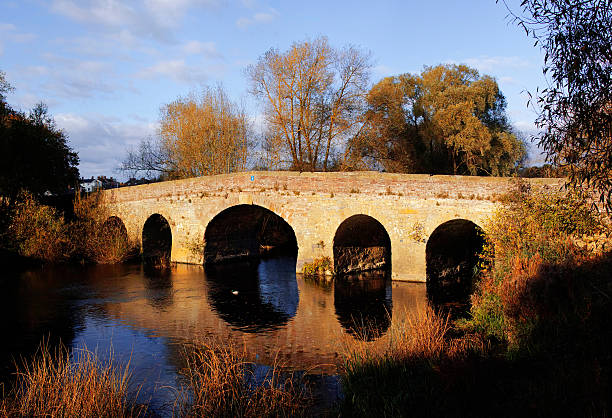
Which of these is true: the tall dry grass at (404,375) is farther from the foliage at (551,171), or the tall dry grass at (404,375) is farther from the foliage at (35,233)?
the foliage at (35,233)

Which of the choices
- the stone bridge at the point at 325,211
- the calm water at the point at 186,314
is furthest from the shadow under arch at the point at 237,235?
the calm water at the point at 186,314

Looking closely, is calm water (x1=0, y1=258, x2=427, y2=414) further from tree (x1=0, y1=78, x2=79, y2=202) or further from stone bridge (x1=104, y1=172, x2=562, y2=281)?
tree (x1=0, y1=78, x2=79, y2=202)

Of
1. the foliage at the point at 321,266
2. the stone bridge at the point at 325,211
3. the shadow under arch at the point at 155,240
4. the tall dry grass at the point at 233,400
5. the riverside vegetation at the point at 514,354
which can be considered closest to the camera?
the riverside vegetation at the point at 514,354

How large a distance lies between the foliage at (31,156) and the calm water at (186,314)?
5.85 m

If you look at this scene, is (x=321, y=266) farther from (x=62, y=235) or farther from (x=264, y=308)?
(x=62, y=235)

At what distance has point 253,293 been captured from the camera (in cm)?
1595

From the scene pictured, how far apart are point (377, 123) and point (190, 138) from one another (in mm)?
10944

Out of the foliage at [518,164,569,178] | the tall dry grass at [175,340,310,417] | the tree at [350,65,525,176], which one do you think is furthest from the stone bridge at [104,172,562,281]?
the tall dry grass at [175,340,310,417]

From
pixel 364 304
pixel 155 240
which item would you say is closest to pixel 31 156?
pixel 155 240

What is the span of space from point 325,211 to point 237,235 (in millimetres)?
7319

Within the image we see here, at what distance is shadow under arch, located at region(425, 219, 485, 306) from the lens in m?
15.1

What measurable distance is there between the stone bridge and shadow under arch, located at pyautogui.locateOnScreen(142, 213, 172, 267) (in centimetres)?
8

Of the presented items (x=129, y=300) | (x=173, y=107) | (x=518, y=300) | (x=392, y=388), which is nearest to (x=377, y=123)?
(x=173, y=107)

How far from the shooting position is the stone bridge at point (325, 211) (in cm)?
1530
